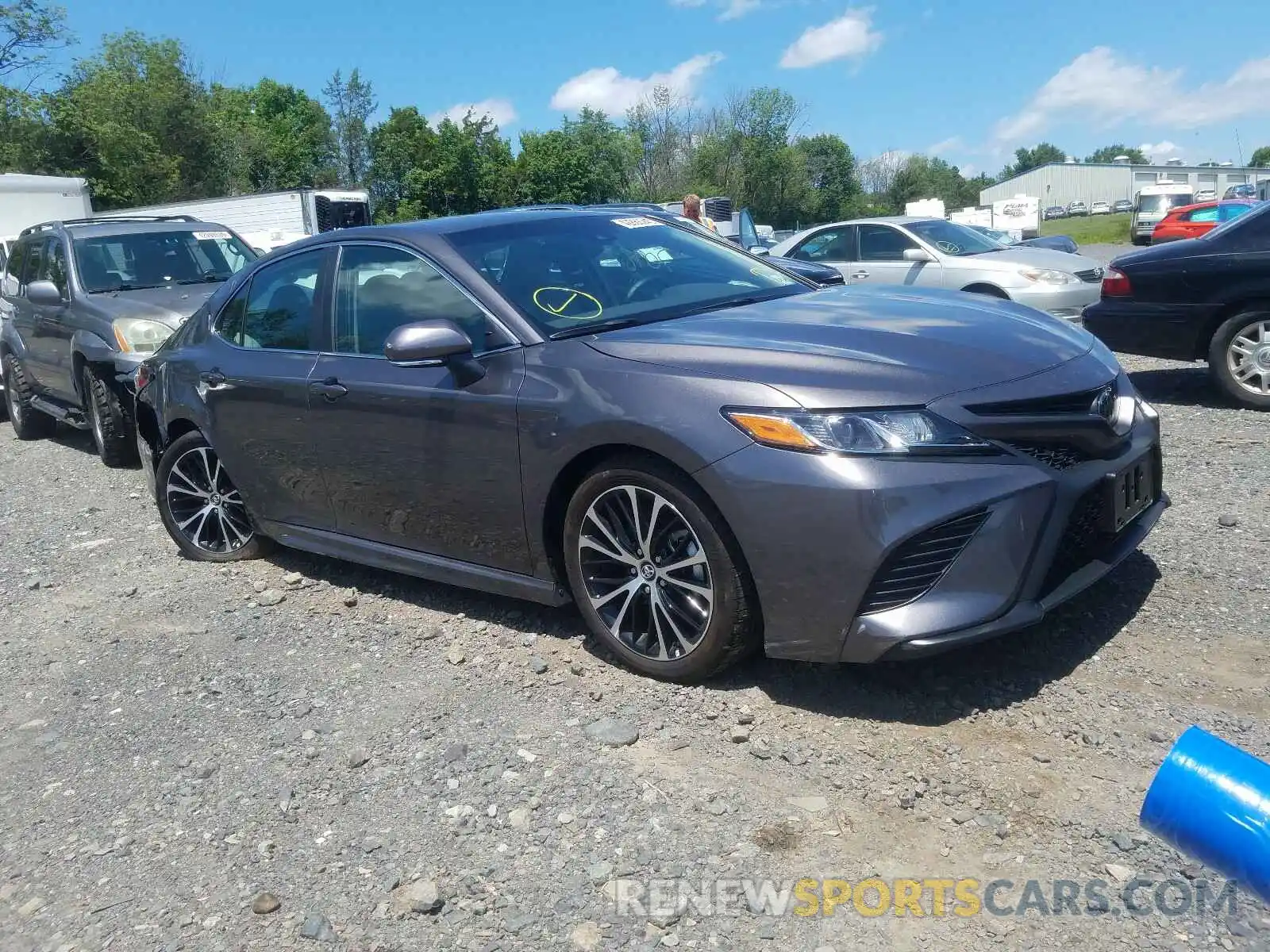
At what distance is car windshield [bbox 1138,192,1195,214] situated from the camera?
4138cm

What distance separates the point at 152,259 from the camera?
9.02 m

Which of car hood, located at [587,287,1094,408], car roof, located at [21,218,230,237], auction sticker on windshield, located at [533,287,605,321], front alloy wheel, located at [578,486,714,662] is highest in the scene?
car roof, located at [21,218,230,237]

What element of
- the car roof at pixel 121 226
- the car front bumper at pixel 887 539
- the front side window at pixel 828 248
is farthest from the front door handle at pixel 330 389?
the front side window at pixel 828 248

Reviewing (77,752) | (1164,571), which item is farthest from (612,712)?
(1164,571)

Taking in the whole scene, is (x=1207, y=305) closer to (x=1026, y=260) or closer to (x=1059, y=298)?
(x=1059, y=298)

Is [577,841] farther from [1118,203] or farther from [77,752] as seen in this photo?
[1118,203]

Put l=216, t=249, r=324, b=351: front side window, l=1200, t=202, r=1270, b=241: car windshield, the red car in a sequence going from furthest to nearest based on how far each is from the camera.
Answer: the red car
l=1200, t=202, r=1270, b=241: car windshield
l=216, t=249, r=324, b=351: front side window

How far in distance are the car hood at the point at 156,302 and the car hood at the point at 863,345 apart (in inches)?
210

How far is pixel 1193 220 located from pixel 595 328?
105 ft

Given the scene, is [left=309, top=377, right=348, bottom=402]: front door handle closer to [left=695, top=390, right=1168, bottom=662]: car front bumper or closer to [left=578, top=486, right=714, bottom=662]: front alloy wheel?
[left=578, top=486, right=714, bottom=662]: front alloy wheel

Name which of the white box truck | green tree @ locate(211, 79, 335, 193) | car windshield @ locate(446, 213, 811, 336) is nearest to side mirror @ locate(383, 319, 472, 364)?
car windshield @ locate(446, 213, 811, 336)

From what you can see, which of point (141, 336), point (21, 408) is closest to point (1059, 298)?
point (141, 336)

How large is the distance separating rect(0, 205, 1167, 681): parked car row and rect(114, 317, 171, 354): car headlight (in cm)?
255

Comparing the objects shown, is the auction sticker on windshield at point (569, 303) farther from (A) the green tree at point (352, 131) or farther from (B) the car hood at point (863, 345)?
(A) the green tree at point (352, 131)
